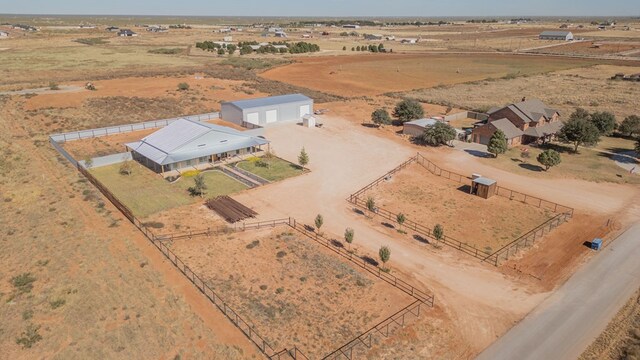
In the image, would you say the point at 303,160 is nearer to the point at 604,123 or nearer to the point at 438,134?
the point at 438,134

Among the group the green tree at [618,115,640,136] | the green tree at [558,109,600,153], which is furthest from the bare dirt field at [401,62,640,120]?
the green tree at [558,109,600,153]

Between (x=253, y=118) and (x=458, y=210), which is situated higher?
(x=253, y=118)

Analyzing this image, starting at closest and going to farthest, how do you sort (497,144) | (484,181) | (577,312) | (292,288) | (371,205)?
(577,312) → (292,288) → (371,205) → (484,181) → (497,144)

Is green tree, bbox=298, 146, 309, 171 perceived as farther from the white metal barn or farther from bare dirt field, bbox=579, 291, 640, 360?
bare dirt field, bbox=579, 291, 640, 360

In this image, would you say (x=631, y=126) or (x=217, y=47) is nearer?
(x=631, y=126)

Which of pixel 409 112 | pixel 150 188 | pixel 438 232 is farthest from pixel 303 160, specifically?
pixel 409 112

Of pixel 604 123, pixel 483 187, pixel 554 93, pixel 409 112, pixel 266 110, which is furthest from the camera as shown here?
pixel 554 93

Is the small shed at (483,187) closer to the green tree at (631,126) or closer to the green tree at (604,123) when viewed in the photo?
the green tree at (604,123)
